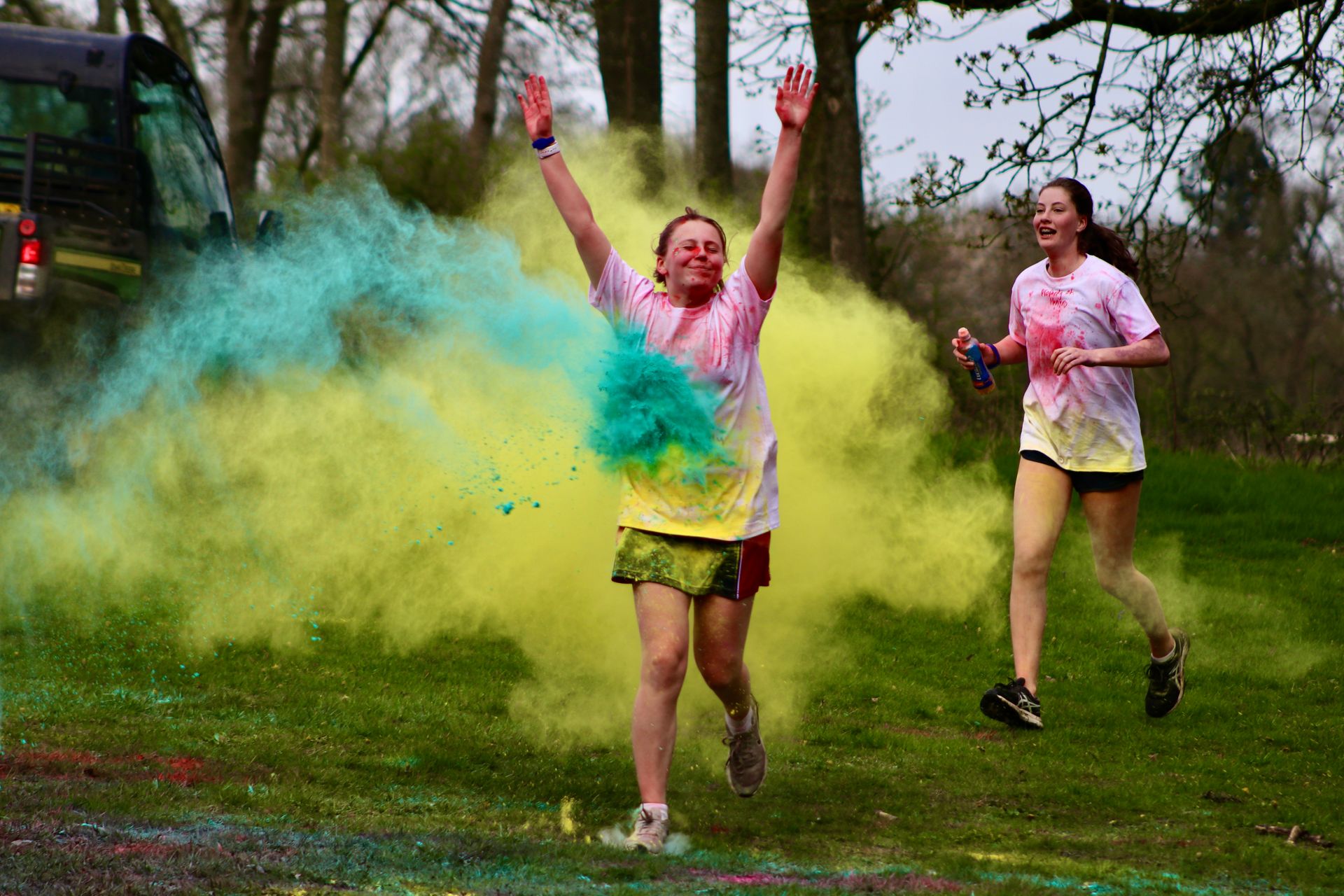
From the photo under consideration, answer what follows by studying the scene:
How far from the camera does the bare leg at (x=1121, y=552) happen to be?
5.48 m

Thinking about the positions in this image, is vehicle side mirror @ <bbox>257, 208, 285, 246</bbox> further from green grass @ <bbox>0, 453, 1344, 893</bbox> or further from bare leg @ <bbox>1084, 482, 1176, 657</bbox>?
bare leg @ <bbox>1084, 482, 1176, 657</bbox>

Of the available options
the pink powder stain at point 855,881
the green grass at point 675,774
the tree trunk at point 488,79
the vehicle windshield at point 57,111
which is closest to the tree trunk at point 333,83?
the tree trunk at point 488,79

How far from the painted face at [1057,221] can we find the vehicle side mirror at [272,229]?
4.50 m

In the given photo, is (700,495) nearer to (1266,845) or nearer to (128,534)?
(1266,845)

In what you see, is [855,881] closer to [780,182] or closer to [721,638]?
[721,638]

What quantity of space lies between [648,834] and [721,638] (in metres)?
0.65

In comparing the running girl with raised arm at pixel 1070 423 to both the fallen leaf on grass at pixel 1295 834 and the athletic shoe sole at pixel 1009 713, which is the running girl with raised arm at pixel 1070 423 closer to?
the athletic shoe sole at pixel 1009 713

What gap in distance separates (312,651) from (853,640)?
3069mm

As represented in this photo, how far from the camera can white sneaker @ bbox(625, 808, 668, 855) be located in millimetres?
3920

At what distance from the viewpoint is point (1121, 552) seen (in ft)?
18.3

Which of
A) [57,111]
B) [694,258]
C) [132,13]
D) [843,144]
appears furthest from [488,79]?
[694,258]

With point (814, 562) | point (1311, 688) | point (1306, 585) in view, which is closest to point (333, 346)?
point (814, 562)

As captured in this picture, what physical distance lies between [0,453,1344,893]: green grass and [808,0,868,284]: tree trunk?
5340 mm

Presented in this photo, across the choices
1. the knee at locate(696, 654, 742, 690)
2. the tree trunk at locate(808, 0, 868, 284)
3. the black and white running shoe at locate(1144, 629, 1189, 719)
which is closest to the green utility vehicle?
the knee at locate(696, 654, 742, 690)
